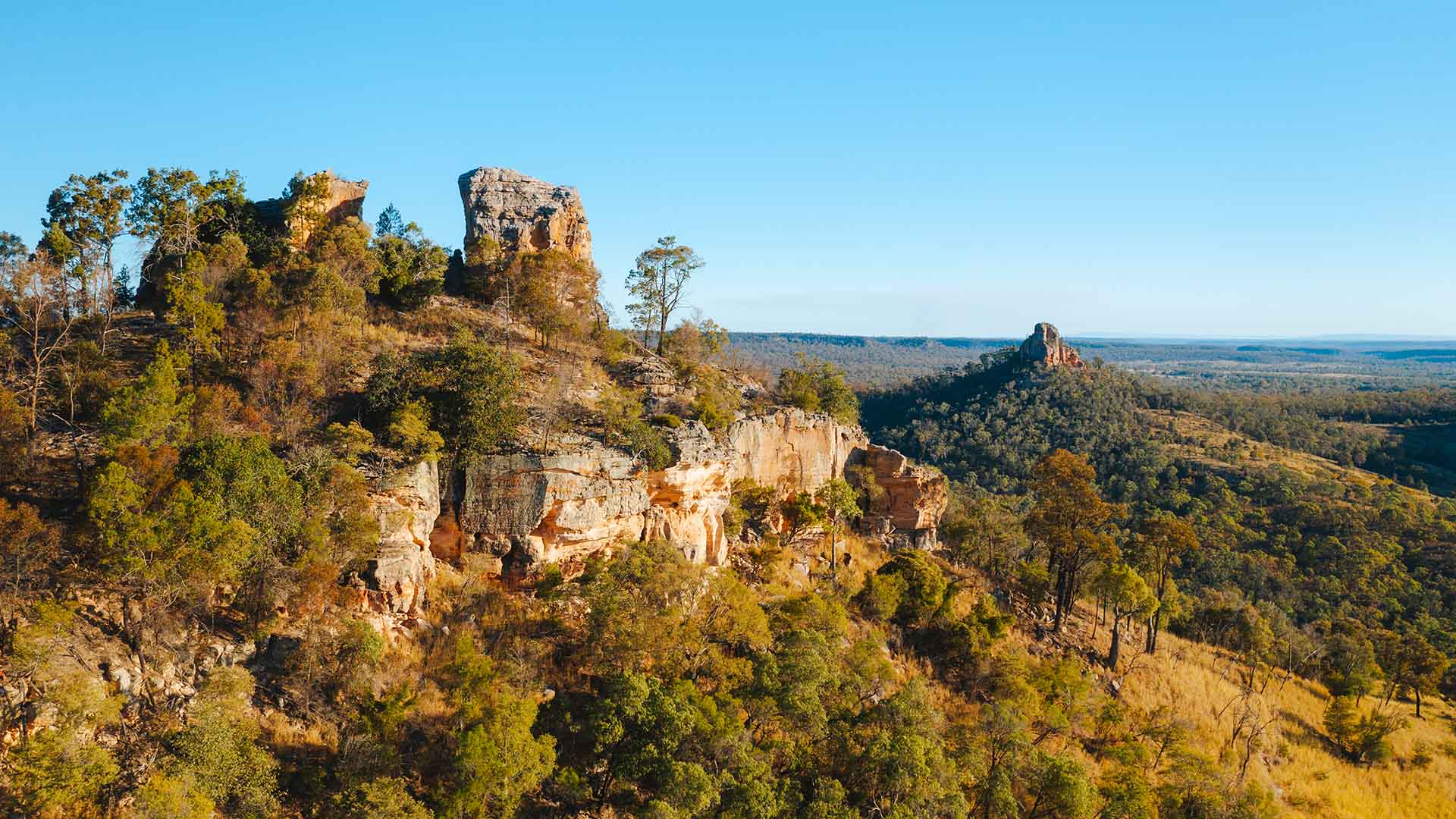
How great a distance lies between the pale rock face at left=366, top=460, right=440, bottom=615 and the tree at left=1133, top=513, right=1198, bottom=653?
102 ft

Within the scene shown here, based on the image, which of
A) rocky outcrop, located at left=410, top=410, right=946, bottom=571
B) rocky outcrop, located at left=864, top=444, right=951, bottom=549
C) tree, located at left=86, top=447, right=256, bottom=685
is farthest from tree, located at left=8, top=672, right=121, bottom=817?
rocky outcrop, located at left=864, top=444, right=951, bottom=549

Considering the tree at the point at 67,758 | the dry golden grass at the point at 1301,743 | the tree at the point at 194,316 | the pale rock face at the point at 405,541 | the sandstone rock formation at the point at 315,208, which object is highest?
the sandstone rock formation at the point at 315,208

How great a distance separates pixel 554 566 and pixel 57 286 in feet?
66.3

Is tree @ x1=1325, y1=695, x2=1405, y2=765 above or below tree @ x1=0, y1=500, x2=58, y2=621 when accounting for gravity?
below

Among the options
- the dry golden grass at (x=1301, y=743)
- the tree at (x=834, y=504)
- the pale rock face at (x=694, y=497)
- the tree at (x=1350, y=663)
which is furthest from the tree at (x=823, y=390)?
the tree at (x=1350, y=663)

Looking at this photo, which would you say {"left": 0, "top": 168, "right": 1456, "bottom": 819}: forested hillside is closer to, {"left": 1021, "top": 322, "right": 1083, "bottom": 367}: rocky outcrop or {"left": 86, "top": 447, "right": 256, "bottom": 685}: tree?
{"left": 86, "top": 447, "right": 256, "bottom": 685}: tree

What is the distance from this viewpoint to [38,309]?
22.5 metres

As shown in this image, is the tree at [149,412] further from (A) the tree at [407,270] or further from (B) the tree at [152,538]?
(A) the tree at [407,270]

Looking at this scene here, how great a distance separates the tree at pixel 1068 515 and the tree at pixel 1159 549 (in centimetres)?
262

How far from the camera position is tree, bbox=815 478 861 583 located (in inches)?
1324

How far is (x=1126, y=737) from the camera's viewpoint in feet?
85.9

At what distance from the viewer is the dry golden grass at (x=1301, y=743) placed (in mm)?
26438

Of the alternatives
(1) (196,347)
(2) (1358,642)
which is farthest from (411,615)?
(2) (1358,642)

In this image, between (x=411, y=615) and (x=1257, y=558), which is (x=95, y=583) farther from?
(x=1257, y=558)
